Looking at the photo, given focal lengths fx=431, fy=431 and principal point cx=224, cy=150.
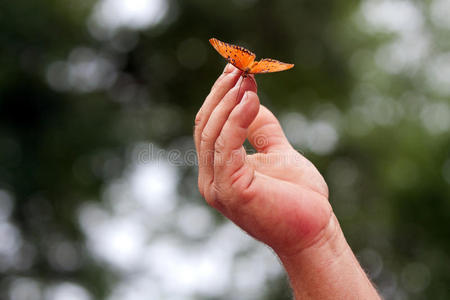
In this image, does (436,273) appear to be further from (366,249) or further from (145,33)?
(145,33)

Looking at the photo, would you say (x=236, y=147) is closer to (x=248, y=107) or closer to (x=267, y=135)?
(x=248, y=107)

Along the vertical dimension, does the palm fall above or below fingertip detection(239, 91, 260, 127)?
below

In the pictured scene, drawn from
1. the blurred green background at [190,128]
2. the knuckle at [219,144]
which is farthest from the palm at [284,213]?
the blurred green background at [190,128]

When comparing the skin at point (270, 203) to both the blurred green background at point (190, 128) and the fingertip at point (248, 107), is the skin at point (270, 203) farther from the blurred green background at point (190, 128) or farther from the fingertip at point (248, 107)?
the blurred green background at point (190, 128)

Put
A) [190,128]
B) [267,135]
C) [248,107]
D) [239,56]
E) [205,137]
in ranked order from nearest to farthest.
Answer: [248,107]
[205,137]
[239,56]
[267,135]
[190,128]

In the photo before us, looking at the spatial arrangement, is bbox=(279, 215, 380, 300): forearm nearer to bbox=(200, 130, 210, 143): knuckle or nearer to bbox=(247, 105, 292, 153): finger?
bbox=(247, 105, 292, 153): finger

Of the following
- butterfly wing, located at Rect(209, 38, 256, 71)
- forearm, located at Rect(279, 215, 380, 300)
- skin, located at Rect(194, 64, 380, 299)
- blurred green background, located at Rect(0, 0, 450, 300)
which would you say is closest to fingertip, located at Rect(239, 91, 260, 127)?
skin, located at Rect(194, 64, 380, 299)

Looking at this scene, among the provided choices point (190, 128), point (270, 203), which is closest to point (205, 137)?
point (270, 203)
